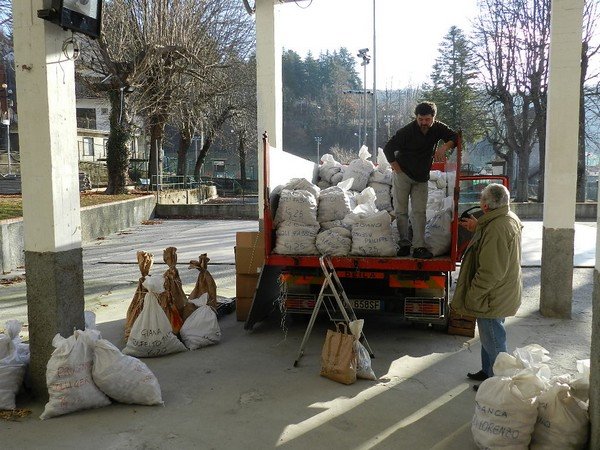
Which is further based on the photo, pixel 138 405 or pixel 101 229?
pixel 101 229

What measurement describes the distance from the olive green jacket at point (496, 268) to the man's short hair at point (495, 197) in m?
0.04

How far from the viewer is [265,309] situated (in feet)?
21.7

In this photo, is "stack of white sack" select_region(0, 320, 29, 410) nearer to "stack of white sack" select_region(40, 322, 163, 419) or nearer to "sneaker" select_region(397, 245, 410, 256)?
"stack of white sack" select_region(40, 322, 163, 419)

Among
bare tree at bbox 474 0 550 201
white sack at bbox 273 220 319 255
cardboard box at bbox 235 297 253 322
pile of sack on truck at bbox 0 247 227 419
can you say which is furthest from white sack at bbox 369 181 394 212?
bare tree at bbox 474 0 550 201

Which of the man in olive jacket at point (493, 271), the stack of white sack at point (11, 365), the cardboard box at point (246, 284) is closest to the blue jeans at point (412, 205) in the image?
the man in olive jacket at point (493, 271)

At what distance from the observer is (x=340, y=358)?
4.66m

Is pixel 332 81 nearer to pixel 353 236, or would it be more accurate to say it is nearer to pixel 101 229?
pixel 101 229

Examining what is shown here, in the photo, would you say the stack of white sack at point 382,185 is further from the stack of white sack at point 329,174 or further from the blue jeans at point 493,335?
the blue jeans at point 493,335

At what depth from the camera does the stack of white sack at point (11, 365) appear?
4.06 meters

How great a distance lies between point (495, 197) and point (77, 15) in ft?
11.4

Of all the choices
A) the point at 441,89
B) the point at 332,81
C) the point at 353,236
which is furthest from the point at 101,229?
the point at 332,81

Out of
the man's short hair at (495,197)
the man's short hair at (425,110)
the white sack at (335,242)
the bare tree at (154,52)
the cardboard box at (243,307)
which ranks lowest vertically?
the cardboard box at (243,307)

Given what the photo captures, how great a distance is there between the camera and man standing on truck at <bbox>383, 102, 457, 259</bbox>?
551 centimetres

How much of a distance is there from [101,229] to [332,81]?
66305 mm
